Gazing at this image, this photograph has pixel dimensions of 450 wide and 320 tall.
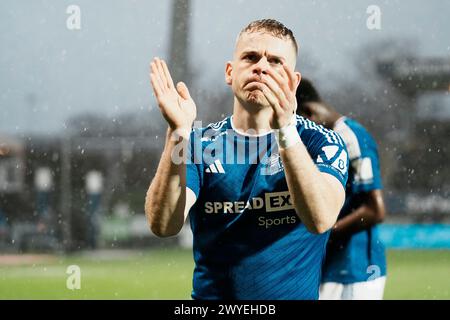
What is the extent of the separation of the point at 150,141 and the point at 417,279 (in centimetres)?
517

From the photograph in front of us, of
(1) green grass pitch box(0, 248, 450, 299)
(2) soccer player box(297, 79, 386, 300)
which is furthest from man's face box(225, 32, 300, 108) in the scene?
(1) green grass pitch box(0, 248, 450, 299)

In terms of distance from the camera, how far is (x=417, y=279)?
1223 centimetres

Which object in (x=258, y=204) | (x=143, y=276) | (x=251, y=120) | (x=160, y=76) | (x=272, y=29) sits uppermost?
(x=272, y=29)

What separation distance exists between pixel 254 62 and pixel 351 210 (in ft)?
4.48

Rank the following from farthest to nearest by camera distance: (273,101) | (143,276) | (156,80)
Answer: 1. (143,276)
2. (156,80)
3. (273,101)

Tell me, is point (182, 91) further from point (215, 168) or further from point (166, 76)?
point (215, 168)

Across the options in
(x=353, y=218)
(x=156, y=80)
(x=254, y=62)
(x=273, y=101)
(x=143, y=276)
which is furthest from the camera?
(x=143, y=276)

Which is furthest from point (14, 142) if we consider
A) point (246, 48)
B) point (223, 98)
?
point (246, 48)

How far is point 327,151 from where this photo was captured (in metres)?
2.29

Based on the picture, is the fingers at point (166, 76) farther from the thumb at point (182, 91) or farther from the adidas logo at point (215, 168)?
the adidas logo at point (215, 168)

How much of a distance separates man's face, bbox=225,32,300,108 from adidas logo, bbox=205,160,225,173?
20 centimetres

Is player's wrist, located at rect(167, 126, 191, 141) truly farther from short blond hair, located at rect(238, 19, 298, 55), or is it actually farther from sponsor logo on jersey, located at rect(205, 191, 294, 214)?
short blond hair, located at rect(238, 19, 298, 55)

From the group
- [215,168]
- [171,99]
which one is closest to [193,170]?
[215,168]

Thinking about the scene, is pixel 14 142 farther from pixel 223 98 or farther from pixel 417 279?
pixel 417 279
